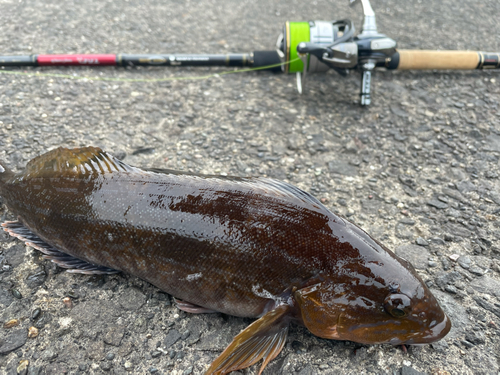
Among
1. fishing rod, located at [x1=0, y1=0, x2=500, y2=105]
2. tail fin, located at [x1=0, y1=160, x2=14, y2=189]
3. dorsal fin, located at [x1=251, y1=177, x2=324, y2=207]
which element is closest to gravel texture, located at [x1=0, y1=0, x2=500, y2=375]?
fishing rod, located at [x1=0, y1=0, x2=500, y2=105]

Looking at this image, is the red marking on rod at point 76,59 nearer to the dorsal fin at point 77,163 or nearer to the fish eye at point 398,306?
the dorsal fin at point 77,163

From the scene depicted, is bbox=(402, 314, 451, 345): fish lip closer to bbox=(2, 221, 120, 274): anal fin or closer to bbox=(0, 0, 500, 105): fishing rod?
bbox=(2, 221, 120, 274): anal fin

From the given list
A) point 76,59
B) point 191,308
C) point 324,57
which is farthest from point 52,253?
point 324,57

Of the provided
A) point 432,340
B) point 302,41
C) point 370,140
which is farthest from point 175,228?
point 302,41

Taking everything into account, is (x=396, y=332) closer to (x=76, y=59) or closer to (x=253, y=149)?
(x=253, y=149)

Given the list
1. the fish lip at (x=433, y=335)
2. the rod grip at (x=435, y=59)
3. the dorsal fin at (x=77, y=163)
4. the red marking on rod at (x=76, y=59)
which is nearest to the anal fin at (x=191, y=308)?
the dorsal fin at (x=77, y=163)

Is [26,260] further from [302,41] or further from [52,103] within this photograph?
[302,41]

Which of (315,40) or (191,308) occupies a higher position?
(315,40)
